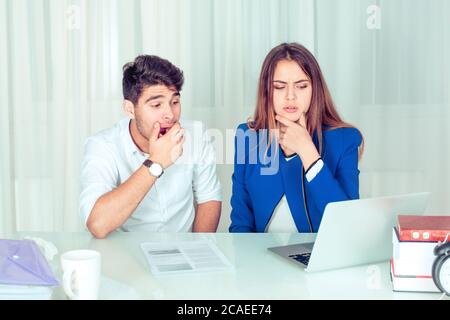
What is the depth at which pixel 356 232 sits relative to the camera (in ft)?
4.09

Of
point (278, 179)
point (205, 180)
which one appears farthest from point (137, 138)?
point (278, 179)

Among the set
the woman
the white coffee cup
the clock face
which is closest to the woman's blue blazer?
the woman

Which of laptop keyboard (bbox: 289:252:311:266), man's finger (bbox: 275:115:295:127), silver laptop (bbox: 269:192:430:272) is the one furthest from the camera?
man's finger (bbox: 275:115:295:127)

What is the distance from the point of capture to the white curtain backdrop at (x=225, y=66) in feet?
8.64

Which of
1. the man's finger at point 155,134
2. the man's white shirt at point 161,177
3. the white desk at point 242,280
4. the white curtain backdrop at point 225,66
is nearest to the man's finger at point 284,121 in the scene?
the man's white shirt at point 161,177

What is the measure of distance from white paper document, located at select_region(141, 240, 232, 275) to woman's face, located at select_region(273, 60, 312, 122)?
22.8 inches

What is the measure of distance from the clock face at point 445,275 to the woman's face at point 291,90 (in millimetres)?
871

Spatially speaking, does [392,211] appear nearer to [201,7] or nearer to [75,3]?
[201,7]

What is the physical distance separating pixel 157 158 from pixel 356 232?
25.9 inches

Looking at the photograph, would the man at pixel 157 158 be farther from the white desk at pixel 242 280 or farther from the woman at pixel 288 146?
the white desk at pixel 242 280

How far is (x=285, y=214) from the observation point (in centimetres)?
184

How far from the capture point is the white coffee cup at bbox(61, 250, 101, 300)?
104cm

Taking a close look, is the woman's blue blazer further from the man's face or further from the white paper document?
the white paper document

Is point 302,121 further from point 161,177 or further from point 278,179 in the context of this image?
point 161,177
